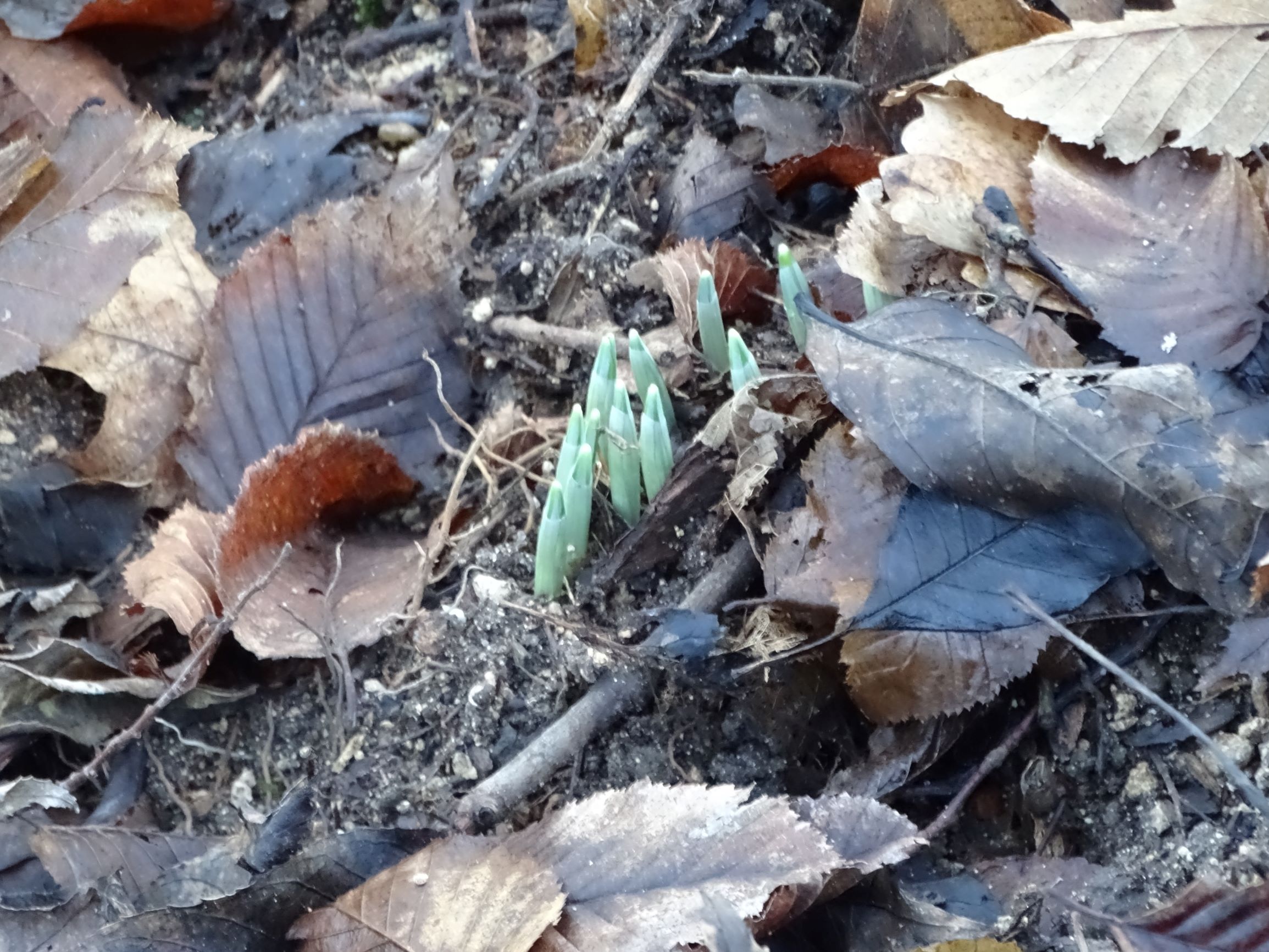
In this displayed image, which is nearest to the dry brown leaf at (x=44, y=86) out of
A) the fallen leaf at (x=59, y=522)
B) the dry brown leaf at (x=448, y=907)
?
the fallen leaf at (x=59, y=522)

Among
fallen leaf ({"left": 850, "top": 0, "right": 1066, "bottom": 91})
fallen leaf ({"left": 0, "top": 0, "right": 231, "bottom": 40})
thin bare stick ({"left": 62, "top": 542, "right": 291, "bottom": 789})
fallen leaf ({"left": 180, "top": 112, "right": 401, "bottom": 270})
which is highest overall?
fallen leaf ({"left": 0, "top": 0, "right": 231, "bottom": 40})

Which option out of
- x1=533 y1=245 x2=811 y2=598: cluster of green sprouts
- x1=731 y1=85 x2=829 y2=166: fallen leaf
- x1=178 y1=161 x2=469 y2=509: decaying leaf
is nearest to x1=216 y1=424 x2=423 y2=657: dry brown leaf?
x1=178 y1=161 x2=469 y2=509: decaying leaf

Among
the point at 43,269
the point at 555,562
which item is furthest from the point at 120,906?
the point at 43,269

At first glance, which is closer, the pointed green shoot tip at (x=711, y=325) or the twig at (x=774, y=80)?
the pointed green shoot tip at (x=711, y=325)

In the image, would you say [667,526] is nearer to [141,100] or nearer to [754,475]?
[754,475]

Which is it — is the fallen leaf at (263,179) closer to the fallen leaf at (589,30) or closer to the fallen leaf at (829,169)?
the fallen leaf at (589,30)

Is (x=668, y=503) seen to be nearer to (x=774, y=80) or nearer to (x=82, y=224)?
(x=774, y=80)

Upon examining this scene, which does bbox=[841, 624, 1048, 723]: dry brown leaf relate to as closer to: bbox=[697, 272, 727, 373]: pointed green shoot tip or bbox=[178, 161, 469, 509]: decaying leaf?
bbox=[697, 272, 727, 373]: pointed green shoot tip
